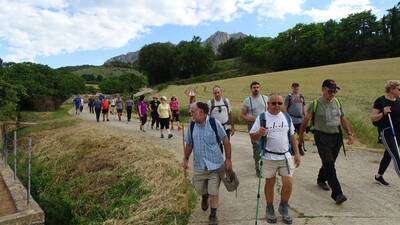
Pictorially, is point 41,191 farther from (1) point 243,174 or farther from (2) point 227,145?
(2) point 227,145

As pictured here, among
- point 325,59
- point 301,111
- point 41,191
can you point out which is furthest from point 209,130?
point 325,59

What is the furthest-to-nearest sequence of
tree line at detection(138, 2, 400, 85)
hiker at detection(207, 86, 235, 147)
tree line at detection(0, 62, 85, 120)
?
tree line at detection(138, 2, 400, 85)
tree line at detection(0, 62, 85, 120)
hiker at detection(207, 86, 235, 147)

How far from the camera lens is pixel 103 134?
16578mm

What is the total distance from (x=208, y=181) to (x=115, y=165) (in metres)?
5.92

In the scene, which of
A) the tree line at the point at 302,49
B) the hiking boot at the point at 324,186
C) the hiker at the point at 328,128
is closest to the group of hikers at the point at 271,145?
the hiker at the point at 328,128

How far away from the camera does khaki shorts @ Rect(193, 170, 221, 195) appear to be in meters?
6.46

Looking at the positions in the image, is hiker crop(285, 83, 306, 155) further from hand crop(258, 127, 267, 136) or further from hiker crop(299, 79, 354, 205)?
hand crop(258, 127, 267, 136)

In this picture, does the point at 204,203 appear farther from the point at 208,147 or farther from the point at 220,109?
the point at 220,109

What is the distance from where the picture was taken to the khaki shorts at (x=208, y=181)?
646 cm

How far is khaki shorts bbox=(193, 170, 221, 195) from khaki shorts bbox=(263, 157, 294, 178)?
73 cm

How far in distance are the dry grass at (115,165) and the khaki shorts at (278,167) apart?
1.79m

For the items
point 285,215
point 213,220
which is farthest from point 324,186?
point 213,220

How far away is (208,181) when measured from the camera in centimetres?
657

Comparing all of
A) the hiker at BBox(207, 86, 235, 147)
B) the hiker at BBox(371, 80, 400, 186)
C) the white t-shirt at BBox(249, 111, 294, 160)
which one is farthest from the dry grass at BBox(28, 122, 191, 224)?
the hiker at BBox(371, 80, 400, 186)
